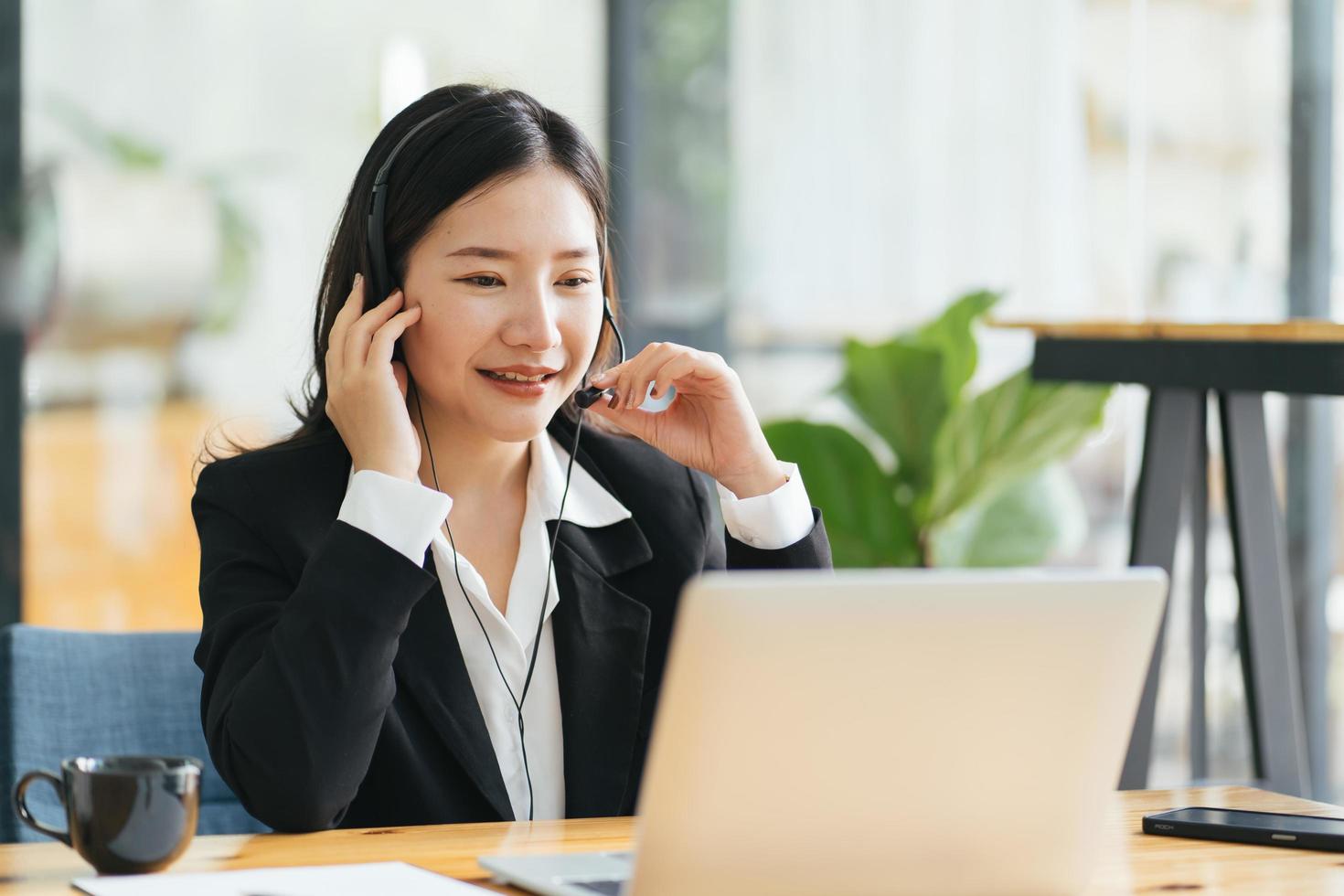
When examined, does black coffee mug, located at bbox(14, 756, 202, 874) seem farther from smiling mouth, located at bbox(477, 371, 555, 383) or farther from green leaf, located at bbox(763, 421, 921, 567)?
green leaf, located at bbox(763, 421, 921, 567)

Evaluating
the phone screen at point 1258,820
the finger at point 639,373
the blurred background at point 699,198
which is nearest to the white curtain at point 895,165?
the blurred background at point 699,198

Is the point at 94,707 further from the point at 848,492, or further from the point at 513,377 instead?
the point at 848,492

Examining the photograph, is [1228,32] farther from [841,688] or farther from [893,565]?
[841,688]

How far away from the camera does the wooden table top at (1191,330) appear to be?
1855 mm

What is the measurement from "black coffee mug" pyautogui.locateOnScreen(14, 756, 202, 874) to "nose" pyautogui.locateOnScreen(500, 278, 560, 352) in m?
0.58

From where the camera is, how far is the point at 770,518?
60.3 inches

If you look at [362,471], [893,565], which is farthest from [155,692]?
[893,565]

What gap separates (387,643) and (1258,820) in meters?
0.70

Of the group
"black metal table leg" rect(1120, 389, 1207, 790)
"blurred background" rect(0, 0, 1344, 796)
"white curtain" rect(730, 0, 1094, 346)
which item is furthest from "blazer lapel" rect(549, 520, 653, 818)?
"white curtain" rect(730, 0, 1094, 346)

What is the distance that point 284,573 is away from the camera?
4.71ft

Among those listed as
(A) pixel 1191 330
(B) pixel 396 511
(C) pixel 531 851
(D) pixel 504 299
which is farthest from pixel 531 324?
(A) pixel 1191 330

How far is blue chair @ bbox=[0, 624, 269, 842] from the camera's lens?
1.50 metres

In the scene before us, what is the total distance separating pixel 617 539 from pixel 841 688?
812 mm

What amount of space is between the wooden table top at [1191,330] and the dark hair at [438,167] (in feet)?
2.75
